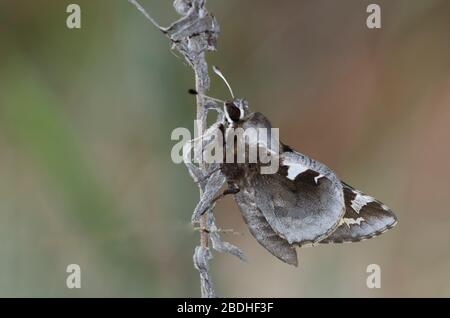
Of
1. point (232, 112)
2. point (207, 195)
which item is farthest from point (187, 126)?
point (207, 195)

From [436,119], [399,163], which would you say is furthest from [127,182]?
[436,119]


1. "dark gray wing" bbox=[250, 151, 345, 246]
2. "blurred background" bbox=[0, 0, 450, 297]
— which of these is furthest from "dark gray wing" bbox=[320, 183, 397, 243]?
"blurred background" bbox=[0, 0, 450, 297]

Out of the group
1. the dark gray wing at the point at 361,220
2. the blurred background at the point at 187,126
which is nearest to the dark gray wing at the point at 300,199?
the dark gray wing at the point at 361,220

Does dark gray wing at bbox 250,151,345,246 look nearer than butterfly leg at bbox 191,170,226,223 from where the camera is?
No

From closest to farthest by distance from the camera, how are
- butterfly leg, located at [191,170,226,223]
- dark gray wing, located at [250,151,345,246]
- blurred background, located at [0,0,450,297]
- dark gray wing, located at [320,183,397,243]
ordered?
1. butterfly leg, located at [191,170,226,223]
2. dark gray wing, located at [250,151,345,246]
3. dark gray wing, located at [320,183,397,243]
4. blurred background, located at [0,0,450,297]

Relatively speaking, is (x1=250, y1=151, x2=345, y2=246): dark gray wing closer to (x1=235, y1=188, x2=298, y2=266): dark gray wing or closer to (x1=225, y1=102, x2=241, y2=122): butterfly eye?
(x1=235, y1=188, x2=298, y2=266): dark gray wing
